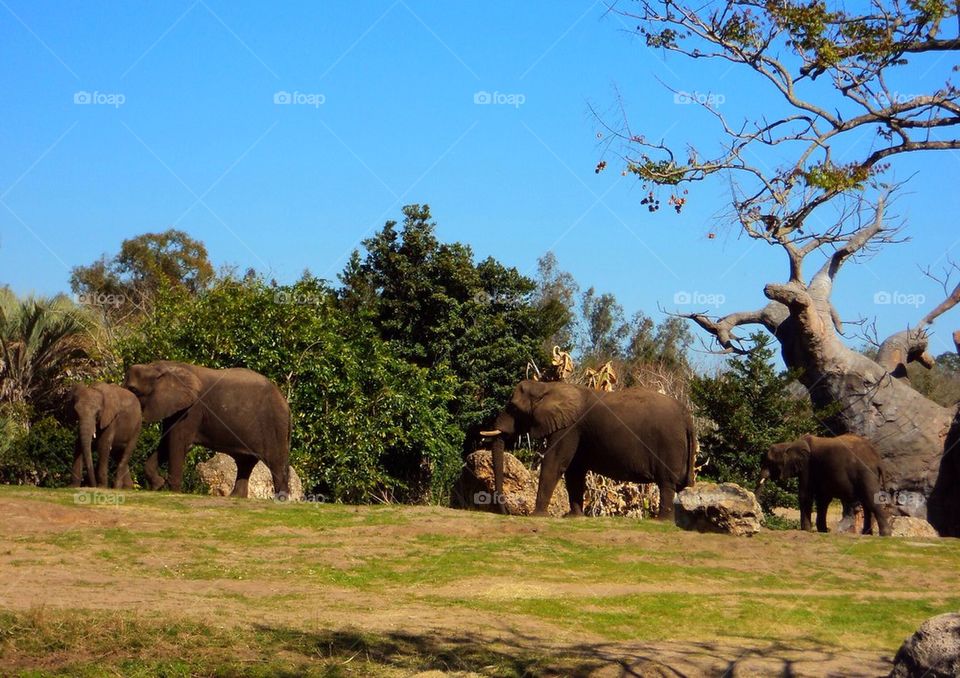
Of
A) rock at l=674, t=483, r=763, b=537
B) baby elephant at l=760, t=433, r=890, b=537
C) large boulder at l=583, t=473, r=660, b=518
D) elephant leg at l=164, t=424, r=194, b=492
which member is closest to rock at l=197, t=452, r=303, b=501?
elephant leg at l=164, t=424, r=194, b=492

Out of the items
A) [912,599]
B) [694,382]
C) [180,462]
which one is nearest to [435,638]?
[912,599]

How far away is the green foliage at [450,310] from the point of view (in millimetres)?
30219

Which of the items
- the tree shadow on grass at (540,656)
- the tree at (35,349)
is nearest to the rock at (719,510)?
the tree shadow on grass at (540,656)

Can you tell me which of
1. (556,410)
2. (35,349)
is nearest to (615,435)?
(556,410)

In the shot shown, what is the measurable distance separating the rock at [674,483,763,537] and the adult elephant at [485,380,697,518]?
2.02 m

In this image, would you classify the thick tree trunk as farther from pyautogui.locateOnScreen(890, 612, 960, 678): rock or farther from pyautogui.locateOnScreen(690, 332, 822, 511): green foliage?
pyautogui.locateOnScreen(890, 612, 960, 678): rock

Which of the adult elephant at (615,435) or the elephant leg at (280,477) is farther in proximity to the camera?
the elephant leg at (280,477)

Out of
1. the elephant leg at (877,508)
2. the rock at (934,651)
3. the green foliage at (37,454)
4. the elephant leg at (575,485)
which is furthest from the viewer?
the elephant leg at (877,508)

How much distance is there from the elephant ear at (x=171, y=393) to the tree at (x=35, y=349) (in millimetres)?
5433

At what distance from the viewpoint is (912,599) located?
50.5ft

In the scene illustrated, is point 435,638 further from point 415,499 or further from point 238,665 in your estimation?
point 415,499

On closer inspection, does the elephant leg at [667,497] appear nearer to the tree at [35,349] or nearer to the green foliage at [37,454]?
the green foliage at [37,454]

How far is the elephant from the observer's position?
1914 cm

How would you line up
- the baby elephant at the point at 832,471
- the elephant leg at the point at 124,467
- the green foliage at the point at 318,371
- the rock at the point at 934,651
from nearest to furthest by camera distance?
the rock at the point at 934,651 → the elephant leg at the point at 124,467 → the baby elephant at the point at 832,471 → the green foliage at the point at 318,371
